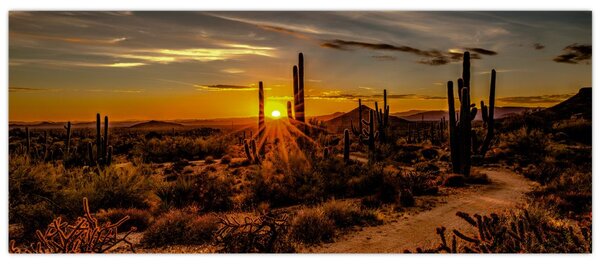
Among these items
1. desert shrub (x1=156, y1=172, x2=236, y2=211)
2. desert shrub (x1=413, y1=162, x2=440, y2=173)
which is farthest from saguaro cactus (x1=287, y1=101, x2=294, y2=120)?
desert shrub (x1=413, y1=162, x2=440, y2=173)

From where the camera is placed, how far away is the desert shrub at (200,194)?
30.9ft

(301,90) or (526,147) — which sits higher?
(301,90)

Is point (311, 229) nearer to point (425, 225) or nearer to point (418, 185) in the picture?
point (425, 225)

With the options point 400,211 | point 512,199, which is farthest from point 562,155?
point 400,211

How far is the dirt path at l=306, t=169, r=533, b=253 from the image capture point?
722 cm

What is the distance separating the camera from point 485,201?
947cm

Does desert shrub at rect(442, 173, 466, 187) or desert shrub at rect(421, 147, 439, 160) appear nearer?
desert shrub at rect(442, 173, 466, 187)

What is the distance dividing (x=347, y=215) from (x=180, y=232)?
284 cm

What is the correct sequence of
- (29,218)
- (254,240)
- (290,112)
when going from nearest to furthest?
(254,240), (29,218), (290,112)

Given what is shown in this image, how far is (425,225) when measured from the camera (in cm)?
804

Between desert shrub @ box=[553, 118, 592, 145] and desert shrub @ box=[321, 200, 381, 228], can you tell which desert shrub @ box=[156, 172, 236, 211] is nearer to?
desert shrub @ box=[321, 200, 381, 228]

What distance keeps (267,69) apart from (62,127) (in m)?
4.24

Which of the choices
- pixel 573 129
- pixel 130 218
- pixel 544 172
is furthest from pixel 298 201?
pixel 573 129

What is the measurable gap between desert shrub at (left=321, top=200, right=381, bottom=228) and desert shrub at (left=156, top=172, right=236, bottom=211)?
7.14ft
